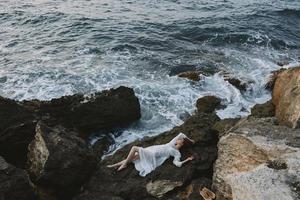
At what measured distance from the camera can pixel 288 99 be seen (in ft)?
38.7

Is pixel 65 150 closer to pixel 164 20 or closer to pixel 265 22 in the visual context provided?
pixel 164 20

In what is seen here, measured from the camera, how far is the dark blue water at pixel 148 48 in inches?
679

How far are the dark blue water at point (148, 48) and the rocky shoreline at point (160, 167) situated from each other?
2.70 meters

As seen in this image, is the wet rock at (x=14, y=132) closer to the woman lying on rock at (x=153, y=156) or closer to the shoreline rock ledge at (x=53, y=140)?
the shoreline rock ledge at (x=53, y=140)

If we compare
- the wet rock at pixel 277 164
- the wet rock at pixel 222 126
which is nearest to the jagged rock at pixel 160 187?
the wet rock at pixel 222 126

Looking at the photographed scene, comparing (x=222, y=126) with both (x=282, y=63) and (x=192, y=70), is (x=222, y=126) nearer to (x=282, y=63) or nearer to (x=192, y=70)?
(x=192, y=70)

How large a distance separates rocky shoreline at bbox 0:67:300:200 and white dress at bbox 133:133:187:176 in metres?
0.19

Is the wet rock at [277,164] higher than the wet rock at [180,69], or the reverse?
the wet rock at [277,164]

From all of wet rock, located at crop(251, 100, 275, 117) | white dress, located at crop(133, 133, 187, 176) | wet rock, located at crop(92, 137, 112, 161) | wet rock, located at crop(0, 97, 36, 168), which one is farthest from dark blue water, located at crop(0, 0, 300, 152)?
wet rock, located at crop(0, 97, 36, 168)

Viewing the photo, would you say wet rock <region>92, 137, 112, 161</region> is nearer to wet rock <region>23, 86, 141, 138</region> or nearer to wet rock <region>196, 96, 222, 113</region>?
wet rock <region>23, 86, 141, 138</region>

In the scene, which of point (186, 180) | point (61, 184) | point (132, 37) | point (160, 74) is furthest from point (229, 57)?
point (61, 184)

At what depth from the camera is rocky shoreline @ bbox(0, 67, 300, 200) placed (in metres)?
8.44

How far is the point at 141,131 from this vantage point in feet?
47.5

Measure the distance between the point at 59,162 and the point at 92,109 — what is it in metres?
4.02
